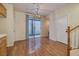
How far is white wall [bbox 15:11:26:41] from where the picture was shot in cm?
884

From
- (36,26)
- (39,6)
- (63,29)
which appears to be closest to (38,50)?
(63,29)

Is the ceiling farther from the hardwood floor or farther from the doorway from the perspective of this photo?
the doorway

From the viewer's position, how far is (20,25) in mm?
9188

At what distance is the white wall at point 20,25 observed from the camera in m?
Result: 8.84

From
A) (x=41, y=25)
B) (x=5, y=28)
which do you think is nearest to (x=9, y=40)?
(x=5, y=28)

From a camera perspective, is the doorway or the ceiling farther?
the doorway

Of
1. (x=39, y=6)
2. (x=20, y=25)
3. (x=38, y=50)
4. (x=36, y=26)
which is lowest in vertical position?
(x=38, y=50)

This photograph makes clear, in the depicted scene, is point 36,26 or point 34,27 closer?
point 36,26

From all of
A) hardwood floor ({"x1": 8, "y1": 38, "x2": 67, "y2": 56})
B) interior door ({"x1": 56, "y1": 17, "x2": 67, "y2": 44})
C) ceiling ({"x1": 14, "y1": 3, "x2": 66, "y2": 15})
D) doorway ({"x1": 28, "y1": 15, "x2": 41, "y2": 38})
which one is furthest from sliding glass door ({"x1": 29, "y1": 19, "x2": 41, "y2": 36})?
hardwood floor ({"x1": 8, "y1": 38, "x2": 67, "y2": 56})

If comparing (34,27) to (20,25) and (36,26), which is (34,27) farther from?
(20,25)

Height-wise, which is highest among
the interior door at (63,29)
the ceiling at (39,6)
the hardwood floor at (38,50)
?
the ceiling at (39,6)

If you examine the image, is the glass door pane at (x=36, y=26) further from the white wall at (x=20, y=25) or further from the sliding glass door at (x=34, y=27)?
the white wall at (x=20, y=25)

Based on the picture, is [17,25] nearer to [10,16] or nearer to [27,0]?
[10,16]

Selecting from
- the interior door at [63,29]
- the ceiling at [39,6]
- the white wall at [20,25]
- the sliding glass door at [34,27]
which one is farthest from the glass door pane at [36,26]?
the interior door at [63,29]
